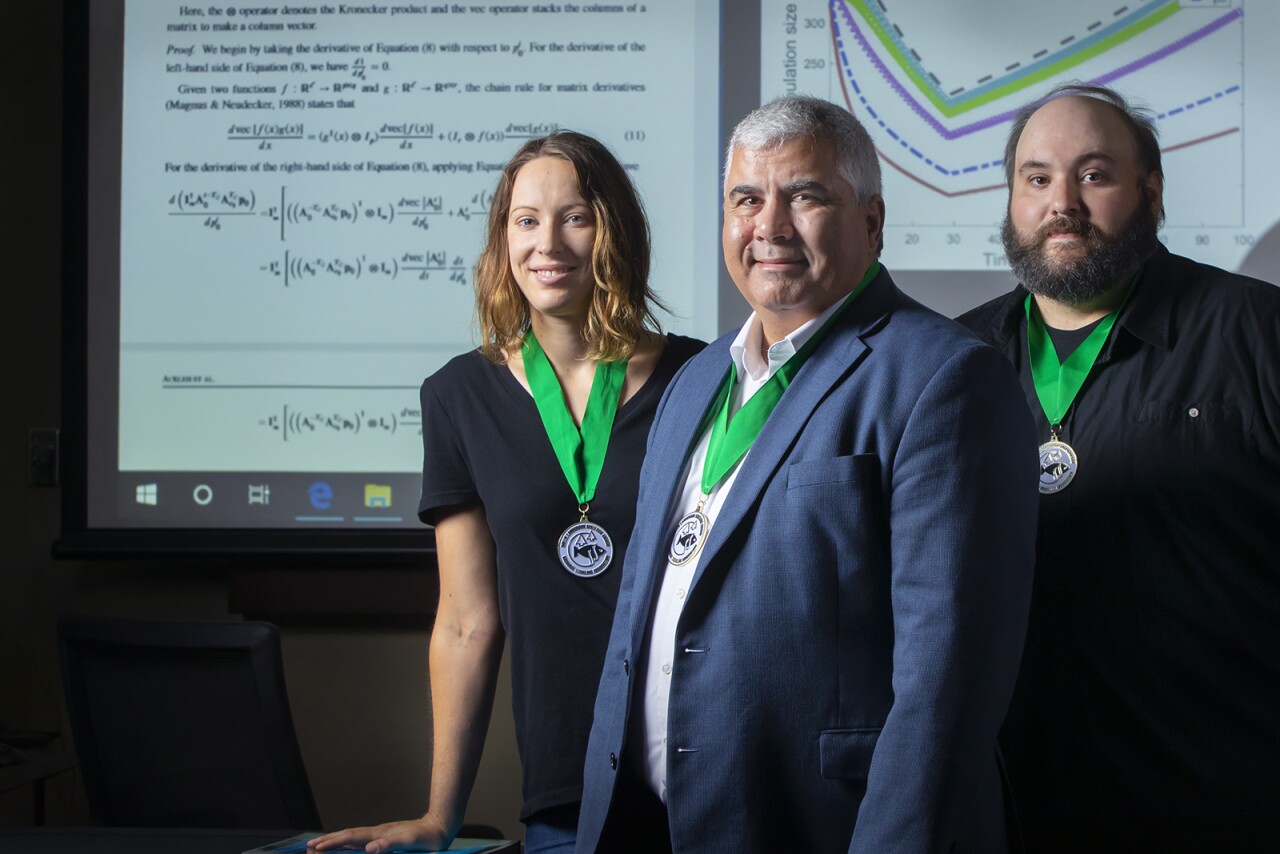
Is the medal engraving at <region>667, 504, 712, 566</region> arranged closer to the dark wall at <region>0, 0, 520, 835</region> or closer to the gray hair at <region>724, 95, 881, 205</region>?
the gray hair at <region>724, 95, 881, 205</region>

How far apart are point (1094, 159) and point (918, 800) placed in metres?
0.95

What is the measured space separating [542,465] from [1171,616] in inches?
34.3

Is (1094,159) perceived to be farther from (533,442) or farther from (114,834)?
(114,834)

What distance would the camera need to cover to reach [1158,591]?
57.3 inches

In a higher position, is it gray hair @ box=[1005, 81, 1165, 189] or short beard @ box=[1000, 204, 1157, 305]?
gray hair @ box=[1005, 81, 1165, 189]

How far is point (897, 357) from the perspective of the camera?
121 cm

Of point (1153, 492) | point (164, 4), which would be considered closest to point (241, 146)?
point (164, 4)

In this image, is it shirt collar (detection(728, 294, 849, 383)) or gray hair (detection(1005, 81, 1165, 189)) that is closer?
shirt collar (detection(728, 294, 849, 383))

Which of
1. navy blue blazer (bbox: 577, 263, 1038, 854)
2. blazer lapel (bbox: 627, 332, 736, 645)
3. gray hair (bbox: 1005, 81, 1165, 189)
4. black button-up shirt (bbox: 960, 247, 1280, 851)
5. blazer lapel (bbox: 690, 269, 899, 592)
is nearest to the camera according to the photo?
navy blue blazer (bbox: 577, 263, 1038, 854)

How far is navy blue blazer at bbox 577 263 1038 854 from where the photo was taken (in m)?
1.11

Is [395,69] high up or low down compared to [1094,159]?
up

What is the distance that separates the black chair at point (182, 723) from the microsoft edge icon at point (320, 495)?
2.43ft

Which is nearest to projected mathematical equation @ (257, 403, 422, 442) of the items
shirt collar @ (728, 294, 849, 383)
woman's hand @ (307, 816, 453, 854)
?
woman's hand @ (307, 816, 453, 854)

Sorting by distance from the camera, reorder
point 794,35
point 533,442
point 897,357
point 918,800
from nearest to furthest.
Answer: point 918,800 < point 897,357 < point 533,442 < point 794,35
